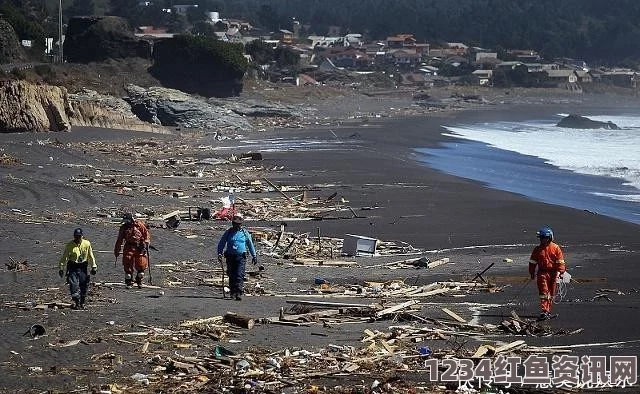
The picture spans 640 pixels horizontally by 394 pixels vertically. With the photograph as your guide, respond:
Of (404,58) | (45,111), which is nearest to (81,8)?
(404,58)

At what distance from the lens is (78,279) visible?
1402 cm

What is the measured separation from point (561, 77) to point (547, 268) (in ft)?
421

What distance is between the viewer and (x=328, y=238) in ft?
69.7

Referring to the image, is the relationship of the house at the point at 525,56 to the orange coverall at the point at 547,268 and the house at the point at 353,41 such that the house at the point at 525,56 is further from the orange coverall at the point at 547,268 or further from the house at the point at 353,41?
the orange coverall at the point at 547,268

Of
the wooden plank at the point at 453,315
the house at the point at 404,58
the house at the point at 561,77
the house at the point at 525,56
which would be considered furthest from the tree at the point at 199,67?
the house at the point at 525,56

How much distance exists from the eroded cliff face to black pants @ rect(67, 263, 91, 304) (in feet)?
98.2

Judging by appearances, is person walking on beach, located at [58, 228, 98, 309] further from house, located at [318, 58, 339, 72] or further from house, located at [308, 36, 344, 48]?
house, located at [308, 36, 344, 48]

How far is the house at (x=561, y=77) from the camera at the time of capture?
137250mm

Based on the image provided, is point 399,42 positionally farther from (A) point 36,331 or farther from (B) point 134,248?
(A) point 36,331

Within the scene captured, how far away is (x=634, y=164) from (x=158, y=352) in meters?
33.2

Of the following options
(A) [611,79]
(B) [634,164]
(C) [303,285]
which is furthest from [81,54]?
(A) [611,79]

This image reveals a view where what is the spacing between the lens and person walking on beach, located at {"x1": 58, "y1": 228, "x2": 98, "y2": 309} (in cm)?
1394

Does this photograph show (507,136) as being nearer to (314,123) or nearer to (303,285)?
(314,123)

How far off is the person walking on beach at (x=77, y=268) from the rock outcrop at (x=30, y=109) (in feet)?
97.6
